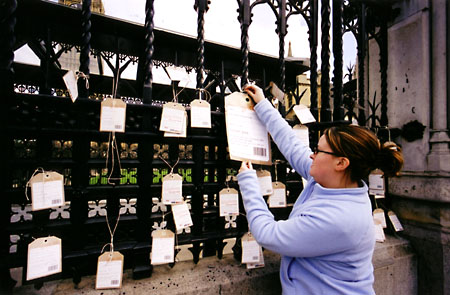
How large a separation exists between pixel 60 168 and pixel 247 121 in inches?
45.4

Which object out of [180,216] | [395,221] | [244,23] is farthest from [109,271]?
[395,221]

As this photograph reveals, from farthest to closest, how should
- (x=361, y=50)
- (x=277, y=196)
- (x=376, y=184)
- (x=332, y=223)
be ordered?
(x=361, y=50), (x=376, y=184), (x=277, y=196), (x=332, y=223)

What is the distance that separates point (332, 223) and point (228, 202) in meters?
0.71

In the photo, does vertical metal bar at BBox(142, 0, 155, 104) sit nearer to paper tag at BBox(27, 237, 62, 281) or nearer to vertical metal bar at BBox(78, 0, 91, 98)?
vertical metal bar at BBox(78, 0, 91, 98)

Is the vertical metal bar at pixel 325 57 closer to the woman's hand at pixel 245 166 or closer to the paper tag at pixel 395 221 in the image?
the woman's hand at pixel 245 166

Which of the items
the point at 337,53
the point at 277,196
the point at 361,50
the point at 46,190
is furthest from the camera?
the point at 361,50

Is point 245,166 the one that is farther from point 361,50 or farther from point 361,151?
point 361,50

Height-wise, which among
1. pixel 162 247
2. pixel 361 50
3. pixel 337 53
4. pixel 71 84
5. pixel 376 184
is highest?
pixel 361 50

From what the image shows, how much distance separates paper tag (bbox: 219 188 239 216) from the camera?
4.82 ft

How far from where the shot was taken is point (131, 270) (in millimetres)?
1409

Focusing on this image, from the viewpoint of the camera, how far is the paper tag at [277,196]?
5.23 feet

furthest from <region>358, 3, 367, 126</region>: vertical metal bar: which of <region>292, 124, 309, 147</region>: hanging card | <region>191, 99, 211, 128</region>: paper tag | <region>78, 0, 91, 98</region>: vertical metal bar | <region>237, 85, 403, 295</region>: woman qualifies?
<region>78, 0, 91, 98</region>: vertical metal bar

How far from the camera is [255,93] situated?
4.55 ft

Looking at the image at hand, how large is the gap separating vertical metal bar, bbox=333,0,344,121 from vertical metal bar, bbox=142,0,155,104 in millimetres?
1643
